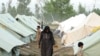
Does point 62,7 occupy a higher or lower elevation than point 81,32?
lower

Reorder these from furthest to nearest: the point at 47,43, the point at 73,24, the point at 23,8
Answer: the point at 23,8 < the point at 73,24 < the point at 47,43

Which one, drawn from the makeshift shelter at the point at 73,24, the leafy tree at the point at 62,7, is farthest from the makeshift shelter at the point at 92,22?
the leafy tree at the point at 62,7

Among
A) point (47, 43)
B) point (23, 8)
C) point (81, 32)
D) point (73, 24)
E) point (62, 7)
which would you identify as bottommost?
point (23, 8)

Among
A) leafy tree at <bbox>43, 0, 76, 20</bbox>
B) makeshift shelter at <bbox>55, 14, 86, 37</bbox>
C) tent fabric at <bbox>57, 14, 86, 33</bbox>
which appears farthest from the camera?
leafy tree at <bbox>43, 0, 76, 20</bbox>

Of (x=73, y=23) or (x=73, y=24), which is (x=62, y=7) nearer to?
(x=73, y=23)

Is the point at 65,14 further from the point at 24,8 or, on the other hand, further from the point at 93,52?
the point at 93,52

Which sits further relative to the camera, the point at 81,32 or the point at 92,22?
the point at 92,22

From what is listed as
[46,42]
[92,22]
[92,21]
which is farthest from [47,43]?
[92,21]

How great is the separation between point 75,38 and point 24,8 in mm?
48732

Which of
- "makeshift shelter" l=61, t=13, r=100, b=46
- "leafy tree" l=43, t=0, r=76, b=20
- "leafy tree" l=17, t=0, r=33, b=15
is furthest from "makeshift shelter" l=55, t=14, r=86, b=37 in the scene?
"leafy tree" l=17, t=0, r=33, b=15

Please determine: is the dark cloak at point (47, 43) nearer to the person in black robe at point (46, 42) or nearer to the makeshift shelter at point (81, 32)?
the person in black robe at point (46, 42)

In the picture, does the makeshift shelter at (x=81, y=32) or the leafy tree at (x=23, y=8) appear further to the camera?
the leafy tree at (x=23, y=8)

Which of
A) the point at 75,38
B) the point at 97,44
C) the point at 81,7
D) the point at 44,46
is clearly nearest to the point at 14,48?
the point at 44,46

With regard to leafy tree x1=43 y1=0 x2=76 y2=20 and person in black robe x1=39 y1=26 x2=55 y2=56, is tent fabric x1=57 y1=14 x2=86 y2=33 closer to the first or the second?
person in black robe x1=39 y1=26 x2=55 y2=56
